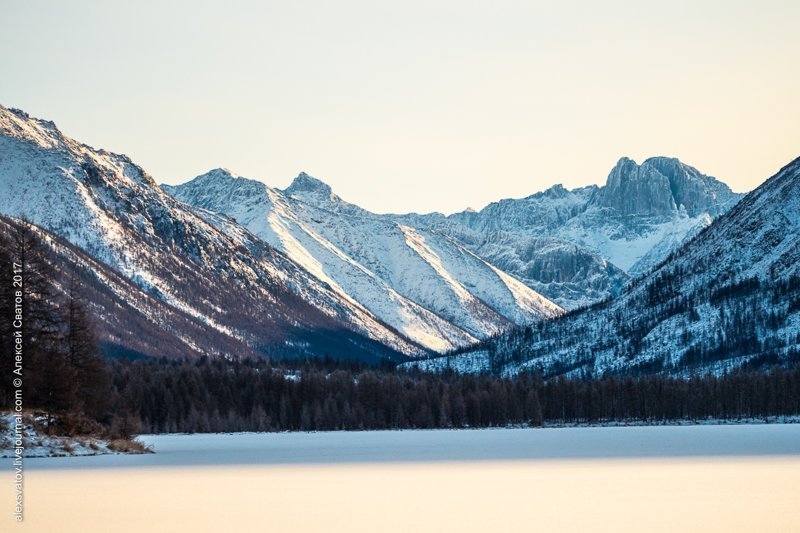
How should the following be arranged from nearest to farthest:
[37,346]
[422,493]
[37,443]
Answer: [422,493]
[37,443]
[37,346]

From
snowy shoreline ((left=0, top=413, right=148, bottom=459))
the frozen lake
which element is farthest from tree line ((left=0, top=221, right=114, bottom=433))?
the frozen lake

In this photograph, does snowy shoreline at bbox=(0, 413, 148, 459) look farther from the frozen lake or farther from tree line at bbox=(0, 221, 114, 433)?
the frozen lake

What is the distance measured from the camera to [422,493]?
Result: 193 feet

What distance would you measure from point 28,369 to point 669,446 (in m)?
62.3

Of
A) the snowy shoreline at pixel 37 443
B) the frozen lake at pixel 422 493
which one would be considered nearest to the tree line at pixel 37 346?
the snowy shoreline at pixel 37 443

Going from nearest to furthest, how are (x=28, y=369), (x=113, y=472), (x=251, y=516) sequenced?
(x=251, y=516) → (x=113, y=472) → (x=28, y=369)

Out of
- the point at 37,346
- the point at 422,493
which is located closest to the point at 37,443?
the point at 37,346

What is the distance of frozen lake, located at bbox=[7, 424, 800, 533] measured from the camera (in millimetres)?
44812

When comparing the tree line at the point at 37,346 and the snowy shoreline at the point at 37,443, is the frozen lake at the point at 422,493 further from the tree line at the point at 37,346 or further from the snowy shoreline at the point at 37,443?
the tree line at the point at 37,346

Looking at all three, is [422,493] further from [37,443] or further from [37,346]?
[37,346]

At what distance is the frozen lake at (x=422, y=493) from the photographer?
44.8 metres

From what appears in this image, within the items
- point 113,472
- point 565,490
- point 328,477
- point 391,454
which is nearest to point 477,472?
point 328,477

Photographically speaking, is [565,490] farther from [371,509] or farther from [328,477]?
[328,477]

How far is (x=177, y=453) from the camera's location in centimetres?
10719
